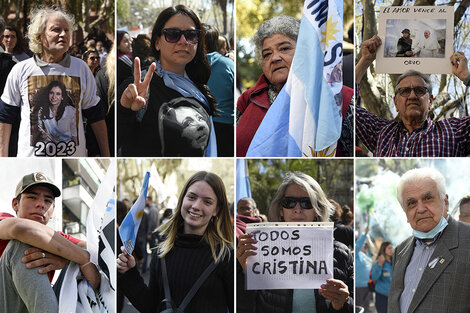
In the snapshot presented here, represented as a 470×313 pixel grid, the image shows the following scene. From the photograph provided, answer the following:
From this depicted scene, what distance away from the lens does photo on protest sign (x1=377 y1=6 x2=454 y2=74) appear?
518 cm

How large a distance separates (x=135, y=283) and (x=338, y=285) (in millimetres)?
1633

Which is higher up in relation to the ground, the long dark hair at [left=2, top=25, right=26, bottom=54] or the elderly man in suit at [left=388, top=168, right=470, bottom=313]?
the long dark hair at [left=2, top=25, right=26, bottom=54]

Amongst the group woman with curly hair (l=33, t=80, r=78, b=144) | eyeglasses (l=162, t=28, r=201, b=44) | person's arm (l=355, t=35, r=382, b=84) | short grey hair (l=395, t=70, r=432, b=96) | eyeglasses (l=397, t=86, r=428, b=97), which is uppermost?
eyeglasses (l=162, t=28, r=201, b=44)

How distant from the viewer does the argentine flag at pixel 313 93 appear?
513cm

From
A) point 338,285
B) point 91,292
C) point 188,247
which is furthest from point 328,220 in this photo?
point 91,292

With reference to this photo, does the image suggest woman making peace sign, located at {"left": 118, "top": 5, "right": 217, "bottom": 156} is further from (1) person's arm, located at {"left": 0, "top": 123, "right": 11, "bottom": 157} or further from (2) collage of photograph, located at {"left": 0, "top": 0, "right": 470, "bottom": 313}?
(1) person's arm, located at {"left": 0, "top": 123, "right": 11, "bottom": 157}

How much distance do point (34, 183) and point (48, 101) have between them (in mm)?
713

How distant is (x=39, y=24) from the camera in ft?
17.5

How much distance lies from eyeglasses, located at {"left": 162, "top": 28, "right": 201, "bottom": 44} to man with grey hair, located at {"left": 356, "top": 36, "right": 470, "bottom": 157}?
4.37 feet

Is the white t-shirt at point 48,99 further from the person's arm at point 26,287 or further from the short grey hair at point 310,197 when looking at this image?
the short grey hair at point 310,197

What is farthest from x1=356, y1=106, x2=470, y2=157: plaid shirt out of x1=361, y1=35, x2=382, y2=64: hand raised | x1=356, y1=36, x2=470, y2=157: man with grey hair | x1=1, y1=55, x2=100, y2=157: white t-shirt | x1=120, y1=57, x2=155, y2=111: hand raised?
x1=1, y1=55, x2=100, y2=157: white t-shirt

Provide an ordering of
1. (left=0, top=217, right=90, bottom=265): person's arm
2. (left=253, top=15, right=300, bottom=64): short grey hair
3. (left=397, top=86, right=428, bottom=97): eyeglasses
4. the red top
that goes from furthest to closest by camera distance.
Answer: (left=253, top=15, right=300, bottom=64): short grey hair → (left=397, top=86, right=428, bottom=97): eyeglasses → the red top → (left=0, top=217, right=90, bottom=265): person's arm

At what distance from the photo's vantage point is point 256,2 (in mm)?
5262

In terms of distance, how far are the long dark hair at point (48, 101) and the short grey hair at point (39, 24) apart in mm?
316
